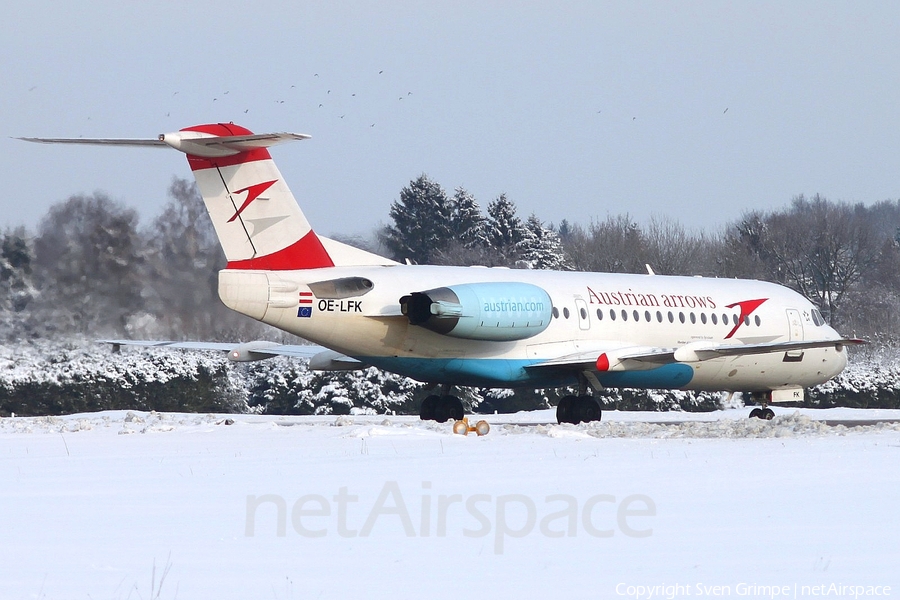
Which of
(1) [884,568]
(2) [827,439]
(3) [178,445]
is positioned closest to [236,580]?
(1) [884,568]

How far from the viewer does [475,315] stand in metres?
20.6

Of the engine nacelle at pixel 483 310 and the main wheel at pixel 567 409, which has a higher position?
the engine nacelle at pixel 483 310

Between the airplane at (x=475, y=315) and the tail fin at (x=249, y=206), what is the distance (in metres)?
0.02

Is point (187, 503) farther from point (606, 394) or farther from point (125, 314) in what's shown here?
point (606, 394)

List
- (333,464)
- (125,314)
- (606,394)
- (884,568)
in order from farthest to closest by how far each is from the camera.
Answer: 1. (606,394)
2. (125,314)
3. (333,464)
4. (884,568)

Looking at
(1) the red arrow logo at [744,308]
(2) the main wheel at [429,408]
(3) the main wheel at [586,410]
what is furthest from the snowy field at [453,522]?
(1) the red arrow logo at [744,308]

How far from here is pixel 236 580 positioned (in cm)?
706

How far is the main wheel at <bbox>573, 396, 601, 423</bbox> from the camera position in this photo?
73.0 feet

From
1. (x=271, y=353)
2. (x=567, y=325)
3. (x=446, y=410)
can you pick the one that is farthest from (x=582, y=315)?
(x=271, y=353)

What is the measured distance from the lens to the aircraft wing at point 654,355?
70.7 feet

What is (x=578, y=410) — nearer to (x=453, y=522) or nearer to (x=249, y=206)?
(x=249, y=206)

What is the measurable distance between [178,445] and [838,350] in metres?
16.7

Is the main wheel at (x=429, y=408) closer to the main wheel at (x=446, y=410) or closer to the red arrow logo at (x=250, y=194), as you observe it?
the main wheel at (x=446, y=410)

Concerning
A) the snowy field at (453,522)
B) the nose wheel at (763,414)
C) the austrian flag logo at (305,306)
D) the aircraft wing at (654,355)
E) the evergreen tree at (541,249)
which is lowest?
the nose wheel at (763,414)
